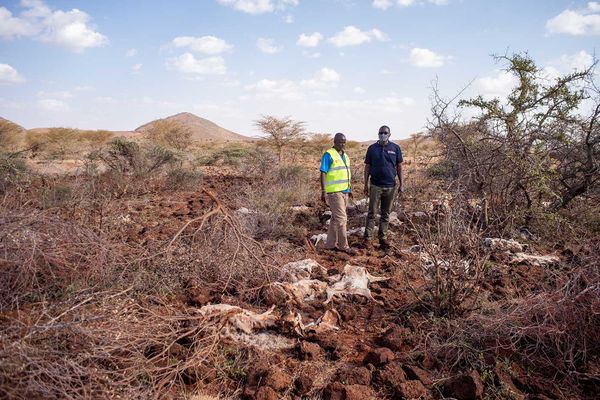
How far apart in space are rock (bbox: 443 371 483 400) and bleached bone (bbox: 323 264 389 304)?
1422mm

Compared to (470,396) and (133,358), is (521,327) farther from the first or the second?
(133,358)

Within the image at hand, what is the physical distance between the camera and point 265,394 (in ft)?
8.57

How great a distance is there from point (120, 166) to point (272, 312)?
27.0ft

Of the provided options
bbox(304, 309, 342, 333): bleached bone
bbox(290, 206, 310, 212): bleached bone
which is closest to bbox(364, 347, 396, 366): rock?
bbox(304, 309, 342, 333): bleached bone

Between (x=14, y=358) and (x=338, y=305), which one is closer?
(x=14, y=358)

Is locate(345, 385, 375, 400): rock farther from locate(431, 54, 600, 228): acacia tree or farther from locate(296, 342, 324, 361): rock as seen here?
locate(431, 54, 600, 228): acacia tree

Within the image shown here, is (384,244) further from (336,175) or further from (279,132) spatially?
(279,132)

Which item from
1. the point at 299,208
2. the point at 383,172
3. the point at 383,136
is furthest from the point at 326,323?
the point at 299,208

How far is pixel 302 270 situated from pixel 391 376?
206cm

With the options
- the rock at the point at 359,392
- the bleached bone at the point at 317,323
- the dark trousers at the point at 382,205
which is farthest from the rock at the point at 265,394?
the dark trousers at the point at 382,205

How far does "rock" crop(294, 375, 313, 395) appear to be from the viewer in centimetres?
274

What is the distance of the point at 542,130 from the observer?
6.31 metres

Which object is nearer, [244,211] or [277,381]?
[277,381]

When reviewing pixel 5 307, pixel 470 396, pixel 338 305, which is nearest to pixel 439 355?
pixel 470 396
